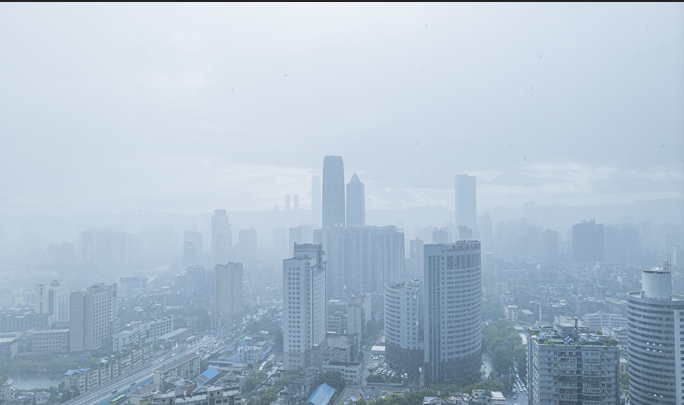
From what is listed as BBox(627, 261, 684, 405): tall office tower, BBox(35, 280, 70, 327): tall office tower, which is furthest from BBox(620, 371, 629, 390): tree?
BBox(35, 280, 70, 327): tall office tower

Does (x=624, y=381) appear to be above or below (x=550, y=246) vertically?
below

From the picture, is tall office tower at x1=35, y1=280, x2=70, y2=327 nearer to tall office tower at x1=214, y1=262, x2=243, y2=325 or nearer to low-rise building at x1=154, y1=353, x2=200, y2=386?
tall office tower at x1=214, y1=262, x2=243, y2=325

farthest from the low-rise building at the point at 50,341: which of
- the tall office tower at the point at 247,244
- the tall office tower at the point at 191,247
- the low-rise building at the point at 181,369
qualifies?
the tall office tower at the point at 247,244

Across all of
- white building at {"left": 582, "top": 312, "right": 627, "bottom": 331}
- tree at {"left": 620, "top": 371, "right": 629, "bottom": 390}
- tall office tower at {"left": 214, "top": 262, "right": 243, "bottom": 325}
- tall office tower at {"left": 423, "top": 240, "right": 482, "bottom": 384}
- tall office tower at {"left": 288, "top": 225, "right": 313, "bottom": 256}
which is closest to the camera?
tree at {"left": 620, "top": 371, "right": 629, "bottom": 390}

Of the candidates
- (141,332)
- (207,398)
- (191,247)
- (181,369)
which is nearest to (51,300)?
(141,332)

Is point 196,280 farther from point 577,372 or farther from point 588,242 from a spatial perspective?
point 588,242

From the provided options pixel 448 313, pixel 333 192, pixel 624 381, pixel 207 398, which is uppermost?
pixel 333 192
